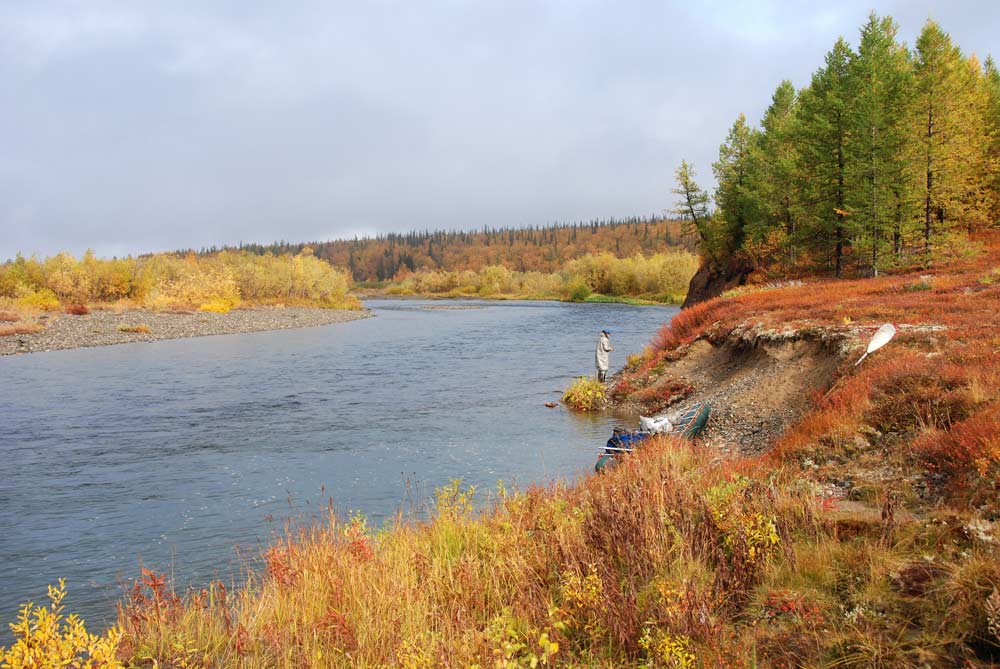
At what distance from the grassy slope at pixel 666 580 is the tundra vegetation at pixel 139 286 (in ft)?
161

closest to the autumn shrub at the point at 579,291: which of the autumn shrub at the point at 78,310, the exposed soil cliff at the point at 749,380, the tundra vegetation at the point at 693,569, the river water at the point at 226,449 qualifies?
the autumn shrub at the point at 78,310

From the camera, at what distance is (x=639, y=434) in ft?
41.0

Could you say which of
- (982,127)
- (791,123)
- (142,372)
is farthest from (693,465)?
(982,127)

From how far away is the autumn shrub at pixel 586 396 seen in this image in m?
20.5

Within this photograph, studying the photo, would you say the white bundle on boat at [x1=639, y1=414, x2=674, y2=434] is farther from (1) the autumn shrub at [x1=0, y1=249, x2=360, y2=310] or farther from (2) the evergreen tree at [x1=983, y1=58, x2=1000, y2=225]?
(1) the autumn shrub at [x1=0, y1=249, x2=360, y2=310]

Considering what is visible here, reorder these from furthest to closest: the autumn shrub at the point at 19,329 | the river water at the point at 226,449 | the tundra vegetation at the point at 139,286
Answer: the tundra vegetation at the point at 139,286 → the autumn shrub at the point at 19,329 → the river water at the point at 226,449

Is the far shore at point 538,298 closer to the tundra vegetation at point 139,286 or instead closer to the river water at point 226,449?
the tundra vegetation at point 139,286

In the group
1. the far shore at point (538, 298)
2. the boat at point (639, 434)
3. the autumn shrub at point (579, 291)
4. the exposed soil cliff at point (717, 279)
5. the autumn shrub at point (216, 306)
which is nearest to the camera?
the boat at point (639, 434)

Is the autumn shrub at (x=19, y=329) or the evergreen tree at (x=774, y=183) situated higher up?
the evergreen tree at (x=774, y=183)

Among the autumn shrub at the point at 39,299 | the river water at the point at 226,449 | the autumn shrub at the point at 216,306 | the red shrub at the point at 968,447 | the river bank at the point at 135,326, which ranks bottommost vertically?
the river water at the point at 226,449

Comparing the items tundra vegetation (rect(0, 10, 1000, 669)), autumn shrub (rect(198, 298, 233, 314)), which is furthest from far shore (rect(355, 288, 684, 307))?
tundra vegetation (rect(0, 10, 1000, 669))

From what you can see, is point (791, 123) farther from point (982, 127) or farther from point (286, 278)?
point (286, 278)

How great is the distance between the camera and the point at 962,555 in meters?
4.80

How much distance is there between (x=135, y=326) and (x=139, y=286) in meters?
27.2
